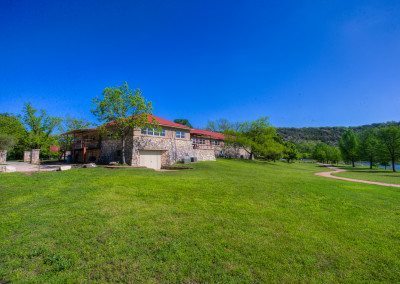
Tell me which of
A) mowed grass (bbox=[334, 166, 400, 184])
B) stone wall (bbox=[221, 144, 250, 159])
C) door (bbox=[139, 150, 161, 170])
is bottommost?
mowed grass (bbox=[334, 166, 400, 184])

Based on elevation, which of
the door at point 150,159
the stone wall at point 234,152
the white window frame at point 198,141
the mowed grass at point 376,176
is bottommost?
the mowed grass at point 376,176

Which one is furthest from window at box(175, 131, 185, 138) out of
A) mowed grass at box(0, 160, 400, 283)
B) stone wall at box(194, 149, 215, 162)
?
mowed grass at box(0, 160, 400, 283)

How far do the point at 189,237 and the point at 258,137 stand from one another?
154 ft

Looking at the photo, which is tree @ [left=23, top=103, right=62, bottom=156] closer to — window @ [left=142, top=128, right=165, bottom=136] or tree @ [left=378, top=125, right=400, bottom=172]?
window @ [left=142, top=128, right=165, bottom=136]

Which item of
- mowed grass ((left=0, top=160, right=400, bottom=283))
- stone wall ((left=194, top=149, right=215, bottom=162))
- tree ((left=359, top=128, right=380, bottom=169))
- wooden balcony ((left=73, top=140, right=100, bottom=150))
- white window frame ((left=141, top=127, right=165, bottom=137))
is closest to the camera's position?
mowed grass ((left=0, top=160, right=400, bottom=283))

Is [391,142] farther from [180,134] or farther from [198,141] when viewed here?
[180,134]

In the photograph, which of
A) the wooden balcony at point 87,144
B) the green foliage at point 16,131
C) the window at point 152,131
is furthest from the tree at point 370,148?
the green foliage at point 16,131

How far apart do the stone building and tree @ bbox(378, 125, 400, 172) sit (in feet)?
140

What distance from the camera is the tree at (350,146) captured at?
66.4m

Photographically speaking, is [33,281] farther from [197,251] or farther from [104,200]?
[104,200]

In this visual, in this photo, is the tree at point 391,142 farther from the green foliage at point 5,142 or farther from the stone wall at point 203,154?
the green foliage at point 5,142

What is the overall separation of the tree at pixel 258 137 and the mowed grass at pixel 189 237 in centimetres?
3843

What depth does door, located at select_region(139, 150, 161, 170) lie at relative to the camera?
3112cm

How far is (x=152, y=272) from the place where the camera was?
18.6 feet
